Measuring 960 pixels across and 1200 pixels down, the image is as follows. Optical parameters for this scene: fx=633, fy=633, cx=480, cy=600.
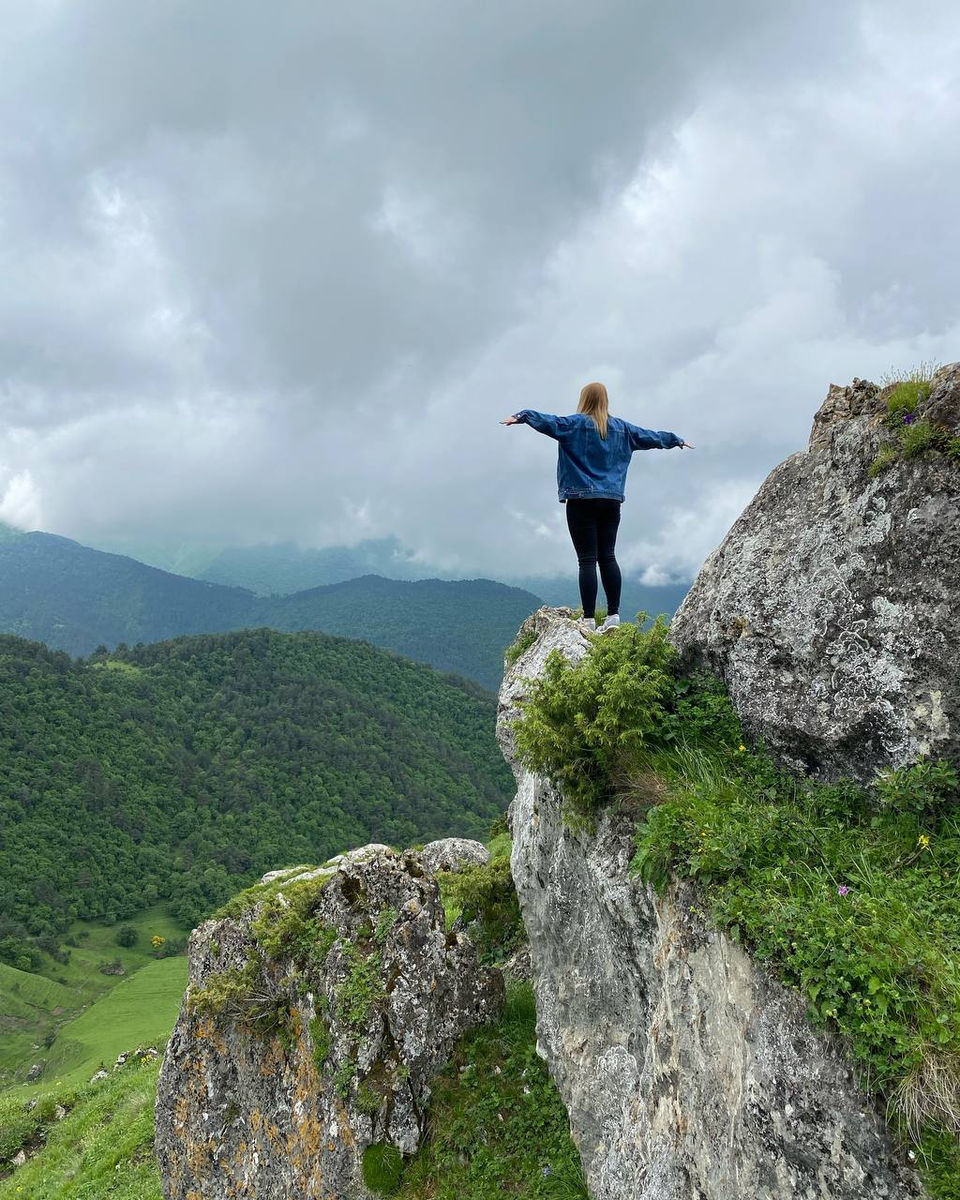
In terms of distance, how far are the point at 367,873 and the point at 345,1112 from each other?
3336 mm

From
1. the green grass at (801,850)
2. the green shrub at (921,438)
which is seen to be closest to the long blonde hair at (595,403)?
the green grass at (801,850)

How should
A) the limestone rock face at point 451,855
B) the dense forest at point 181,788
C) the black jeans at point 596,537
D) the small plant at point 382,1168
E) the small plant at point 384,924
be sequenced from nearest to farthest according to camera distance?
the small plant at point 382,1168
the black jeans at point 596,537
the small plant at point 384,924
the limestone rock face at point 451,855
the dense forest at point 181,788

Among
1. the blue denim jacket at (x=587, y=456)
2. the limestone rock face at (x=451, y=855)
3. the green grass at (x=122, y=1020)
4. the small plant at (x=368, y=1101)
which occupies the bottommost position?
the green grass at (x=122, y=1020)

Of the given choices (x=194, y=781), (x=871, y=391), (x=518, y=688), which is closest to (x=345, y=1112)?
(x=518, y=688)

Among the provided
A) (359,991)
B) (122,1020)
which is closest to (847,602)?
(359,991)

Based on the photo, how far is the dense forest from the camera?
13900 cm

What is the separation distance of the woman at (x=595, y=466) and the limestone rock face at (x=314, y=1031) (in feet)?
20.4

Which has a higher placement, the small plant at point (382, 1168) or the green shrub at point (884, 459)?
→ the green shrub at point (884, 459)

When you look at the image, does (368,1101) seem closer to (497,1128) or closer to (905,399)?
(497,1128)

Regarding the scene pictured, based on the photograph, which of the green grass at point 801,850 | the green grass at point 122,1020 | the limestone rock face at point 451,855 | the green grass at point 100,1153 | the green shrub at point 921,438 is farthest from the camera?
the green grass at point 122,1020

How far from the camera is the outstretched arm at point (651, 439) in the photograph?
10.5 meters

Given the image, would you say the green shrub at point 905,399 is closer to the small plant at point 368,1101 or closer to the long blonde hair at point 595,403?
the long blonde hair at point 595,403

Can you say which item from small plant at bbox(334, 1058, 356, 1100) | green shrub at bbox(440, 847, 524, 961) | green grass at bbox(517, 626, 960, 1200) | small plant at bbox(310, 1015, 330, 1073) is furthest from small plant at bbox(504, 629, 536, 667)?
small plant at bbox(334, 1058, 356, 1100)

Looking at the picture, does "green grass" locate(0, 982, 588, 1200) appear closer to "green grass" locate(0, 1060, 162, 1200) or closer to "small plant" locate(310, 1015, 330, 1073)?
"small plant" locate(310, 1015, 330, 1073)
